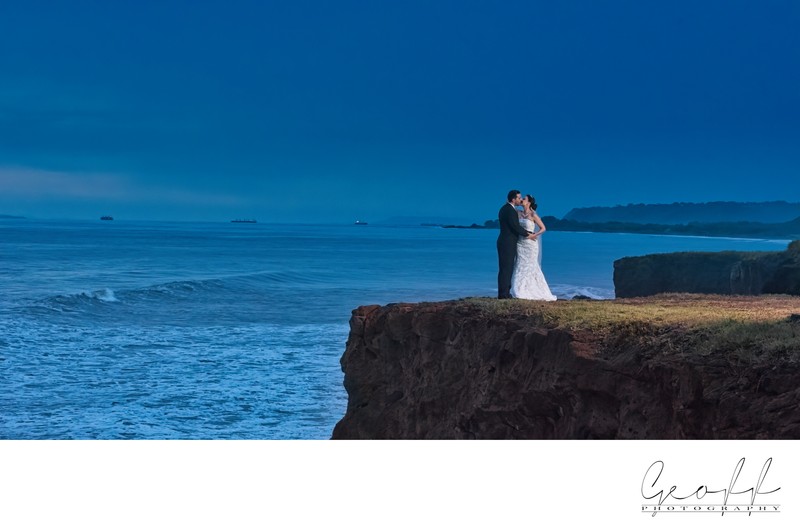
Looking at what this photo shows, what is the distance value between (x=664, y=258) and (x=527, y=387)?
71.1ft

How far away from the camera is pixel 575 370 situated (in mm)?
8125

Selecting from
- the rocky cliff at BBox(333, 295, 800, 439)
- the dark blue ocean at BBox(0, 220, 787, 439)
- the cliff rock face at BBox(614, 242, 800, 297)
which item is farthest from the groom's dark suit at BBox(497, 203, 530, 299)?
the cliff rock face at BBox(614, 242, 800, 297)

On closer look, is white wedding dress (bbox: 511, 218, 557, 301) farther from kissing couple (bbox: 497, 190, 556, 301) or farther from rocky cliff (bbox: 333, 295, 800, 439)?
rocky cliff (bbox: 333, 295, 800, 439)

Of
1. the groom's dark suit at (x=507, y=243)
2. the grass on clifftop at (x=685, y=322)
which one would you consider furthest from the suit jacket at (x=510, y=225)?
the grass on clifftop at (x=685, y=322)

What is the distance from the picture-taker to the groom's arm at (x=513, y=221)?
1302 centimetres

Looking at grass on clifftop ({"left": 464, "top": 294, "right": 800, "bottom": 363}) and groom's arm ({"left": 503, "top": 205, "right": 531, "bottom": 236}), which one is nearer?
grass on clifftop ({"left": 464, "top": 294, "right": 800, "bottom": 363})

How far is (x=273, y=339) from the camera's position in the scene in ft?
83.7

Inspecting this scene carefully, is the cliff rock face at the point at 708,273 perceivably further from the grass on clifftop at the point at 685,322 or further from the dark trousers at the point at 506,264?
the grass on clifftop at the point at 685,322

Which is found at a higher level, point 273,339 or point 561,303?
point 561,303

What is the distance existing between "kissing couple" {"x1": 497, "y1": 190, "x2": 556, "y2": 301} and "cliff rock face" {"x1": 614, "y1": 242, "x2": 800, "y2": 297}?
8090 mm

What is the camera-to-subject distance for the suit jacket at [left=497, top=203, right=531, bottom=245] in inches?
513
